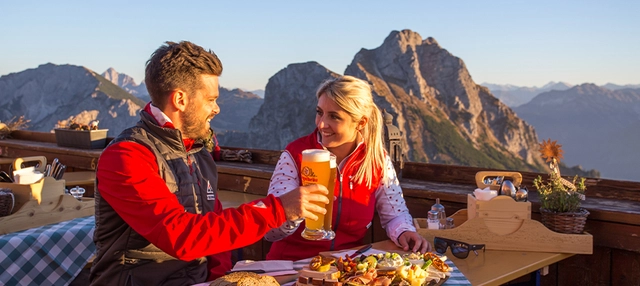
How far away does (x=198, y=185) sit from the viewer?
2131 millimetres

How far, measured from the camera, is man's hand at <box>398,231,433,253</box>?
2.34 m

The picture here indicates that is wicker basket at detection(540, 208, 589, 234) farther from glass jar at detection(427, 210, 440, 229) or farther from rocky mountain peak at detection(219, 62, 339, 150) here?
rocky mountain peak at detection(219, 62, 339, 150)

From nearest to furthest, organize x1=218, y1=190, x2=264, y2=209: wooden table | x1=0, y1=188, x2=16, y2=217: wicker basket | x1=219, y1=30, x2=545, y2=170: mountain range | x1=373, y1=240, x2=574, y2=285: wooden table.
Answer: x1=373, y1=240, x2=574, y2=285: wooden table, x1=0, y1=188, x2=16, y2=217: wicker basket, x1=218, y1=190, x2=264, y2=209: wooden table, x1=219, y1=30, x2=545, y2=170: mountain range

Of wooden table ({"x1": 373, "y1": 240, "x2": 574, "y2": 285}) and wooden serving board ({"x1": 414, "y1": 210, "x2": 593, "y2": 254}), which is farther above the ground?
wooden serving board ({"x1": 414, "y1": 210, "x2": 593, "y2": 254})

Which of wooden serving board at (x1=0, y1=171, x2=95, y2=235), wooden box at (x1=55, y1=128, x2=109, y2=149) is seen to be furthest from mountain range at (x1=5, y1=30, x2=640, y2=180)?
wooden serving board at (x1=0, y1=171, x2=95, y2=235)

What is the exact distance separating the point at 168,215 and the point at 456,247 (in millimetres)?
1228

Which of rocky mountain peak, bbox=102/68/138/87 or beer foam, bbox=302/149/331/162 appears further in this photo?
rocky mountain peak, bbox=102/68/138/87

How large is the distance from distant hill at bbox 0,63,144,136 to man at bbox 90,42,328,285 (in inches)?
3547

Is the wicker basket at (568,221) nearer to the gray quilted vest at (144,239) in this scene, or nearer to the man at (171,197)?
the man at (171,197)

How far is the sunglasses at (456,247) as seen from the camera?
229 cm

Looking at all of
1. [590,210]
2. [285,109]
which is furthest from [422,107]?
[590,210]

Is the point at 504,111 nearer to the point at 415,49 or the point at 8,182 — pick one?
the point at 415,49

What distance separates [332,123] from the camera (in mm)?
2701

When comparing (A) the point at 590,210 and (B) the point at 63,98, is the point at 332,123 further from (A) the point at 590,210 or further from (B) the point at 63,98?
(B) the point at 63,98
